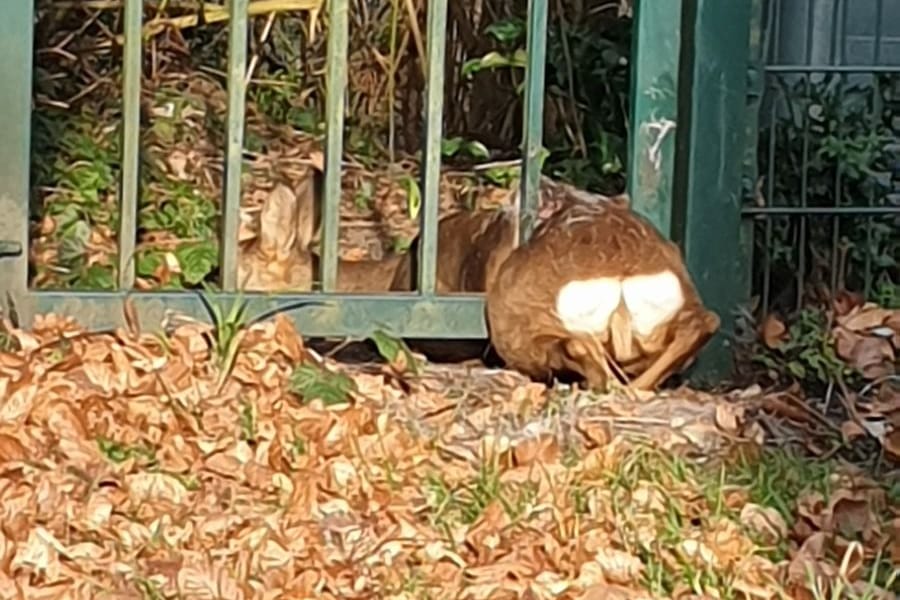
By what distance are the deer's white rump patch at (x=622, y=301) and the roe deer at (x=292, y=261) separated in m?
0.59

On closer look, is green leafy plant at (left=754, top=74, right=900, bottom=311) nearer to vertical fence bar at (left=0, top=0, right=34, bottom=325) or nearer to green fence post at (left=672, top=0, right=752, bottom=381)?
green fence post at (left=672, top=0, right=752, bottom=381)

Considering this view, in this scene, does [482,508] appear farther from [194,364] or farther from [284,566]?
[194,364]

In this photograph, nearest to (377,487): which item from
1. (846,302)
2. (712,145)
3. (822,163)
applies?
(712,145)

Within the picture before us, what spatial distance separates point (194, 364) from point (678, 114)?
1.15 meters

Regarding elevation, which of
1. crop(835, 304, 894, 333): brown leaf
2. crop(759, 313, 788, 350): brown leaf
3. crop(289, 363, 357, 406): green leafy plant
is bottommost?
crop(289, 363, 357, 406): green leafy plant

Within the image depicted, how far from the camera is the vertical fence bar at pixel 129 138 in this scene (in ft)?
13.8

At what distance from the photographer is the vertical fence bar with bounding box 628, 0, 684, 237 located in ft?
14.4

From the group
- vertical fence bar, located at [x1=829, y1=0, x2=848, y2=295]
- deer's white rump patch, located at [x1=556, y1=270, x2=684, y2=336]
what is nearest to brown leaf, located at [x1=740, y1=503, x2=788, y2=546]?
deer's white rump patch, located at [x1=556, y1=270, x2=684, y2=336]

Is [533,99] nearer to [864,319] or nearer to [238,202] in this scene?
[238,202]

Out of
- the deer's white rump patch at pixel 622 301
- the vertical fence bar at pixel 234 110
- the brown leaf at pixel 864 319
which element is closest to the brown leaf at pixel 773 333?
the brown leaf at pixel 864 319

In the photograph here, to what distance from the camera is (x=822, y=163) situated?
521cm

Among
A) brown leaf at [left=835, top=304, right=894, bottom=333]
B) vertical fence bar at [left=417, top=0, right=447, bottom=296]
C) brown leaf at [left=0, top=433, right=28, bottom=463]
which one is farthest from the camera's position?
brown leaf at [left=835, top=304, right=894, bottom=333]

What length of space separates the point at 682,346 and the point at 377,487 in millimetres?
992

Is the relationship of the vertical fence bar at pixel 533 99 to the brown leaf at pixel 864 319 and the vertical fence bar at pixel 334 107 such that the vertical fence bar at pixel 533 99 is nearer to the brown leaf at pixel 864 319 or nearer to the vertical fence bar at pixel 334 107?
the vertical fence bar at pixel 334 107
